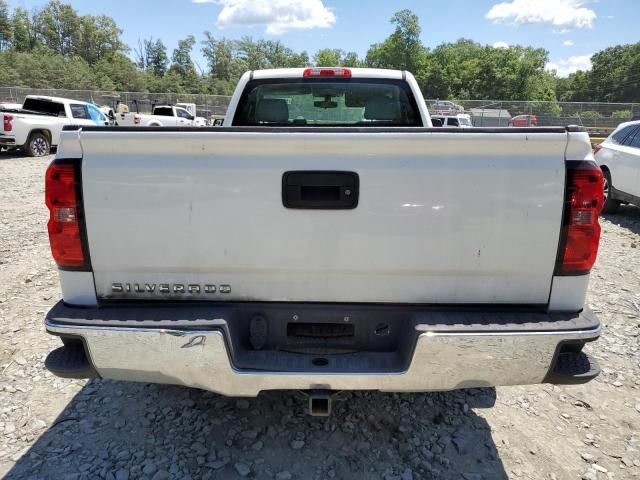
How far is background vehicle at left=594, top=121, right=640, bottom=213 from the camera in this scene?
8.05 m

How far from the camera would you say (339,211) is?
2.12 metres

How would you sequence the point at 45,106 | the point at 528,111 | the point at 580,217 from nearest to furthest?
the point at 580,217 → the point at 45,106 → the point at 528,111

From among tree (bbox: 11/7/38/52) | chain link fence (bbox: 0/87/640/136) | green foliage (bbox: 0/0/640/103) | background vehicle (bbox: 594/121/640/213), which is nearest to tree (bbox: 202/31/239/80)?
green foliage (bbox: 0/0/640/103)

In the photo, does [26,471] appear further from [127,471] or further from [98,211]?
[98,211]

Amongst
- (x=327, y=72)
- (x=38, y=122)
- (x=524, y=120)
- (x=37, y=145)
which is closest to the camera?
(x=327, y=72)

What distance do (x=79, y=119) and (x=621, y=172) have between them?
1605cm

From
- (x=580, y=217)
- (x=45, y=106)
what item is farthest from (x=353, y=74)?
(x=45, y=106)

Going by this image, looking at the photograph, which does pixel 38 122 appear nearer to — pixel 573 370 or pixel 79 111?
pixel 79 111

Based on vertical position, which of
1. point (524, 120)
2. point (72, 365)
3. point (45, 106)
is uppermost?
point (45, 106)

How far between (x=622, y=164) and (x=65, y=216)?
9.09 meters

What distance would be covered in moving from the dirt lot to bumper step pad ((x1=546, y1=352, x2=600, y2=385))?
75 centimetres

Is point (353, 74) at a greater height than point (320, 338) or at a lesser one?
greater

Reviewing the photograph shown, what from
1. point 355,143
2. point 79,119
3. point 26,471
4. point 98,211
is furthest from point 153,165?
point 79,119

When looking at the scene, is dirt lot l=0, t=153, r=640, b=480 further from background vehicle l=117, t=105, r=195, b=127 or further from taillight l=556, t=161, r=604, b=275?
background vehicle l=117, t=105, r=195, b=127
